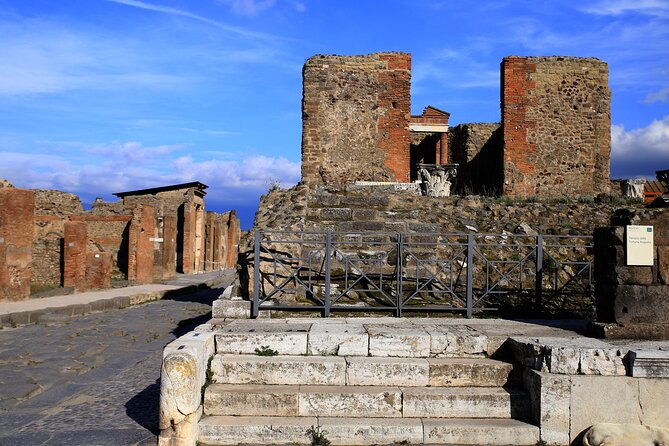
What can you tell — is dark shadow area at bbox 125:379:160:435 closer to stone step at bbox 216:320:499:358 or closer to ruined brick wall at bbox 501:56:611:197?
stone step at bbox 216:320:499:358

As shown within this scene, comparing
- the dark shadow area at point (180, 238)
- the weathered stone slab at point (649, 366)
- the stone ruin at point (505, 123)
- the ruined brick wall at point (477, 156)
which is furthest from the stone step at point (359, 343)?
the dark shadow area at point (180, 238)

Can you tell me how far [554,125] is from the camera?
17625mm

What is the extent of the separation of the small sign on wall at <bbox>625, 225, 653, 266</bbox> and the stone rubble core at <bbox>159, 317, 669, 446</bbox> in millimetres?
856

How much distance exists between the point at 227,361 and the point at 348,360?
3.77ft

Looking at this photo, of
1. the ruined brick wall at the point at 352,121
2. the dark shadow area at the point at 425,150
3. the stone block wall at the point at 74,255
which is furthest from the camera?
the dark shadow area at the point at 425,150

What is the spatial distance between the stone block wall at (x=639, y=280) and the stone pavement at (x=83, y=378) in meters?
4.73

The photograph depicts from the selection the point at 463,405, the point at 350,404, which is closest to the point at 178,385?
the point at 350,404

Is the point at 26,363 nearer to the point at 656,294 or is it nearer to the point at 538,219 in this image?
the point at 656,294

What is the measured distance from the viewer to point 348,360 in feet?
18.0

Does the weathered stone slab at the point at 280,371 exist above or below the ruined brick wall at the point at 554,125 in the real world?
below

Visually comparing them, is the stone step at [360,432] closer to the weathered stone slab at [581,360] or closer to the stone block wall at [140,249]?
the weathered stone slab at [581,360]

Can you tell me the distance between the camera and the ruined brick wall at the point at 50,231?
17.5 m

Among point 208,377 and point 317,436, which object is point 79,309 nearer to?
point 208,377

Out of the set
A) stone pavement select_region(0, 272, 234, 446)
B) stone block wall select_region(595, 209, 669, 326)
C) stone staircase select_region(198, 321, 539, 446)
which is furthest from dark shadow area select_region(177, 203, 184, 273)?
stone block wall select_region(595, 209, 669, 326)
